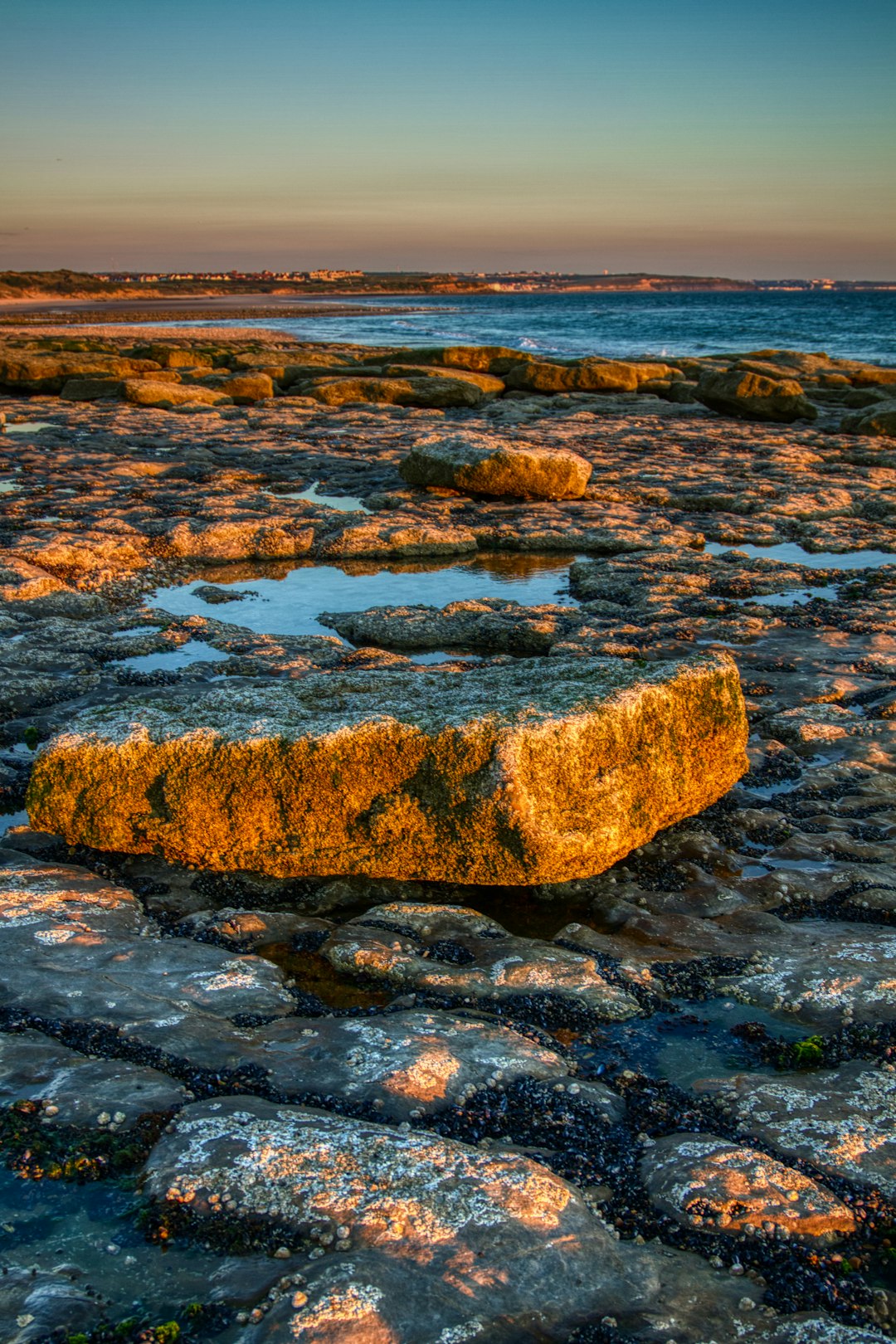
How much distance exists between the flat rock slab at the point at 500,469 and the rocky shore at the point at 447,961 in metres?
5.06

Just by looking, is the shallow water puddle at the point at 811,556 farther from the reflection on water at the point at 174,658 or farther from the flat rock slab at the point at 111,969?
the flat rock slab at the point at 111,969

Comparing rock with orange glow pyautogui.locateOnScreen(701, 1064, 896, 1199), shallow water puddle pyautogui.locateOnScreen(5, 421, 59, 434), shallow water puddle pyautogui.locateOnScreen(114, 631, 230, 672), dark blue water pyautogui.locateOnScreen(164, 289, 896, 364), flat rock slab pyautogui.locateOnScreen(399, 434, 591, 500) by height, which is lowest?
rock with orange glow pyautogui.locateOnScreen(701, 1064, 896, 1199)

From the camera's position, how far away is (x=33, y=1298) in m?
3.15

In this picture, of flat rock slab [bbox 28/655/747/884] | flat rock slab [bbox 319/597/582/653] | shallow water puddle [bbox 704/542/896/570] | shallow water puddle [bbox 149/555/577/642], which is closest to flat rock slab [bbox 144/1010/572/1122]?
flat rock slab [bbox 28/655/747/884]

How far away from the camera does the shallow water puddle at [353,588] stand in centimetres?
1240

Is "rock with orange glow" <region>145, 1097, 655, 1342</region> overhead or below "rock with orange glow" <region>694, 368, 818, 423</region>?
below

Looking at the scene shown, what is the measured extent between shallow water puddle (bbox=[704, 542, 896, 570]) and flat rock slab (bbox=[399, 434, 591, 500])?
3418mm

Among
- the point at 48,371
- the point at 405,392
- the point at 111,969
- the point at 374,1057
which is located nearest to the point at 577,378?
the point at 405,392

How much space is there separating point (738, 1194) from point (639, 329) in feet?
314

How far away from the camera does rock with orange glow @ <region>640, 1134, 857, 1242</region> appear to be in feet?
12.2

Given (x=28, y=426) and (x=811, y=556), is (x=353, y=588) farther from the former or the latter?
(x=28, y=426)

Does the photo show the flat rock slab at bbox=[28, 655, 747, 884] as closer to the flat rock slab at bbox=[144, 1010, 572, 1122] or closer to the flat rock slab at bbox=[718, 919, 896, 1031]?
the flat rock slab at bbox=[718, 919, 896, 1031]

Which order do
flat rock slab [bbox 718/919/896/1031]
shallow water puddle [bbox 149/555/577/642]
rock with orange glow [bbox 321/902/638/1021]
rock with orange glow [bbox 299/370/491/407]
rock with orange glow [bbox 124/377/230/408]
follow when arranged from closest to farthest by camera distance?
flat rock slab [bbox 718/919/896/1031] → rock with orange glow [bbox 321/902/638/1021] → shallow water puddle [bbox 149/555/577/642] → rock with orange glow [bbox 124/377/230/408] → rock with orange glow [bbox 299/370/491/407]

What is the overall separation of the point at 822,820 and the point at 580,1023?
314 cm
